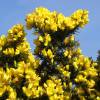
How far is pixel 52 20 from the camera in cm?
1485

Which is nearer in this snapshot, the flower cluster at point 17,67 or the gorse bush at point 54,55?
the flower cluster at point 17,67

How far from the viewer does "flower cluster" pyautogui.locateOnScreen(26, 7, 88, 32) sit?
14.8m

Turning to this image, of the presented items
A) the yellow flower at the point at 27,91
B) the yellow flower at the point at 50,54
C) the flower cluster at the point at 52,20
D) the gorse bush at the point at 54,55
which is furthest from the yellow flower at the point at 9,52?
the yellow flower at the point at 27,91

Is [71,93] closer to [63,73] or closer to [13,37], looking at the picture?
[63,73]

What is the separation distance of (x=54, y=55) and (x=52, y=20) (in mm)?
1166

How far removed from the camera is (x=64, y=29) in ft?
48.8

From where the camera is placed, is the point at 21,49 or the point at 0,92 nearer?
the point at 0,92

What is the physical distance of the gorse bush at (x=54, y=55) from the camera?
1442cm

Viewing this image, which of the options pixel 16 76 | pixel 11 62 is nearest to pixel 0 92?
pixel 16 76

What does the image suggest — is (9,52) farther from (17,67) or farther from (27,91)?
(27,91)

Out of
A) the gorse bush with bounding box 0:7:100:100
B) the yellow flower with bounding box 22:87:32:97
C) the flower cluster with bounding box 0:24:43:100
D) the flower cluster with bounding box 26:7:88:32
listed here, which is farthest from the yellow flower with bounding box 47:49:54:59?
the yellow flower with bounding box 22:87:32:97

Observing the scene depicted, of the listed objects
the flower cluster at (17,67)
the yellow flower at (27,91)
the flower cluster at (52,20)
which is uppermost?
the flower cluster at (52,20)

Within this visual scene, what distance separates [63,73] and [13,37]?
2.07 metres

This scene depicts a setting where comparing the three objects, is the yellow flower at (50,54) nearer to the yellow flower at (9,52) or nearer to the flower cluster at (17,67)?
the flower cluster at (17,67)
